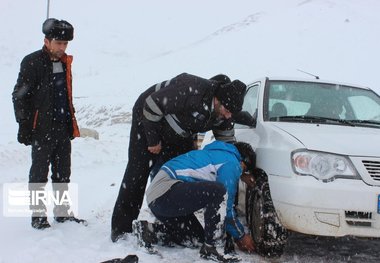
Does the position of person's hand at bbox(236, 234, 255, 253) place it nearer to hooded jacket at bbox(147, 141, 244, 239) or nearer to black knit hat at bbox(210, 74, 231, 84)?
hooded jacket at bbox(147, 141, 244, 239)

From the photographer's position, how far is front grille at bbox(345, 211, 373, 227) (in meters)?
3.51

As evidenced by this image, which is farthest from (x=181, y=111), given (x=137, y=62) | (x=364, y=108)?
(x=137, y=62)

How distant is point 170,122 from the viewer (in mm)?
4109

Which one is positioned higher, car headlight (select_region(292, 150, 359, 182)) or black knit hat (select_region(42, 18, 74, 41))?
black knit hat (select_region(42, 18, 74, 41))

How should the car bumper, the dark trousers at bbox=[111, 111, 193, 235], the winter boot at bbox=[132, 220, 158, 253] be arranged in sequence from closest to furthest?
the car bumper < the winter boot at bbox=[132, 220, 158, 253] < the dark trousers at bbox=[111, 111, 193, 235]

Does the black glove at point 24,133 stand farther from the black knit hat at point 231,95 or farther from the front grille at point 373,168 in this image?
the front grille at point 373,168

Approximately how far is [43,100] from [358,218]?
116 inches

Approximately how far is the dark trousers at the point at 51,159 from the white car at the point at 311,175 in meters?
1.79

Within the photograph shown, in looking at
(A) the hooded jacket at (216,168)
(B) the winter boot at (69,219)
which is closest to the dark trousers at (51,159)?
(B) the winter boot at (69,219)

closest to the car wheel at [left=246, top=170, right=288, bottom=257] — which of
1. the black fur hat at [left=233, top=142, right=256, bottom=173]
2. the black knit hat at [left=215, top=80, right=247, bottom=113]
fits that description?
the black fur hat at [left=233, top=142, right=256, bottom=173]

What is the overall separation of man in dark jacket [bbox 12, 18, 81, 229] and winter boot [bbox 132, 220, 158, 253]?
102cm

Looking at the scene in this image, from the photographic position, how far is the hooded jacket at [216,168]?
379 centimetres

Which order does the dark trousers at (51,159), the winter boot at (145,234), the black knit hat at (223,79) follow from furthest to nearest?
the dark trousers at (51,159) → the black knit hat at (223,79) → the winter boot at (145,234)

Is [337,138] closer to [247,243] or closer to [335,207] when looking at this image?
[335,207]
